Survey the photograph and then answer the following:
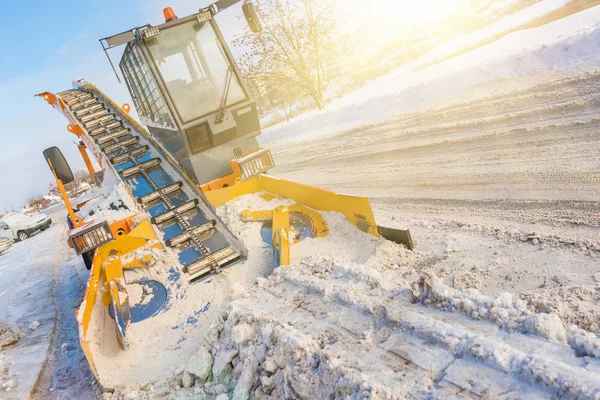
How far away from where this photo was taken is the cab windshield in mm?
5887

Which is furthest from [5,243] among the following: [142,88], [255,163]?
[255,163]

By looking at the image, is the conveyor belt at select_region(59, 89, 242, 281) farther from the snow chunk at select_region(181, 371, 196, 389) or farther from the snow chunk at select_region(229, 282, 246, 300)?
the snow chunk at select_region(181, 371, 196, 389)

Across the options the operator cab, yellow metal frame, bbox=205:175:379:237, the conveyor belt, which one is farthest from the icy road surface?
the operator cab

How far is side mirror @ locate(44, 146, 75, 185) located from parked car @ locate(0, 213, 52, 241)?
53.2 ft

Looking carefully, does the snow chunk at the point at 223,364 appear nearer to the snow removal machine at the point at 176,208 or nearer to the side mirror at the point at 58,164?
the snow removal machine at the point at 176,208

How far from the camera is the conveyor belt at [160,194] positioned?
17.0ft

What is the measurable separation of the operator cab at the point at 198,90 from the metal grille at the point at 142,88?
32 mm

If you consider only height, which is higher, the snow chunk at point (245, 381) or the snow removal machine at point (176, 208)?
the snow removal machine at point (176, 208)

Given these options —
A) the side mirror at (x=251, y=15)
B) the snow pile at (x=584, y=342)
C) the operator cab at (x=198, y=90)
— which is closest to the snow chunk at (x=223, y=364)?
the snow pile at (x=584, y=342)

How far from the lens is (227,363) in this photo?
3.28 metres

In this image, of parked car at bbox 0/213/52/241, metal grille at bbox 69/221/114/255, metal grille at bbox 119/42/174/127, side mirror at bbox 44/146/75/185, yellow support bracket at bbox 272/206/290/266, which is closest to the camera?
yellow support bracket at bbox 272/206/290/266

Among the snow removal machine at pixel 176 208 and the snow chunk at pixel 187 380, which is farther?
the snow removal machine at pixel 176 208

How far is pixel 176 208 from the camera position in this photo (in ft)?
19.6

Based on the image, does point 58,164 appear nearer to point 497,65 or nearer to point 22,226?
point 497,65
